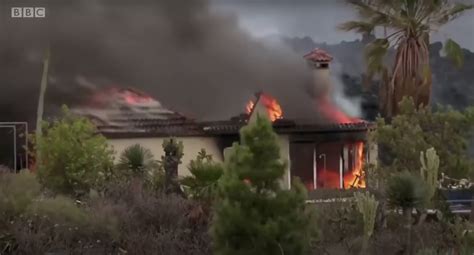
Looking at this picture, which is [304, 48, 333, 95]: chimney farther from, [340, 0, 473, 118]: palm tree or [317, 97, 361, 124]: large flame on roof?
[340, 0, 473, 118]: palm tree

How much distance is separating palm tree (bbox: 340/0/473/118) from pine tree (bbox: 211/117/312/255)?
6853 millimetres

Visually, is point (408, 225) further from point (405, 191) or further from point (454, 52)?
point (454, 52)

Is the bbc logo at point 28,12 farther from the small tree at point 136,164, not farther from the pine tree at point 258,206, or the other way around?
the pine tree at point 258,206

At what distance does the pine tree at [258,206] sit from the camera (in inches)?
385

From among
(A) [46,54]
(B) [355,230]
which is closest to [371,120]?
(B) [355,230]

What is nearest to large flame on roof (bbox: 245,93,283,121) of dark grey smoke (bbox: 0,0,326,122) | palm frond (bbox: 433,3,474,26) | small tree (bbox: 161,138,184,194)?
dark grey smoke (bbox: 0,0,326,122)

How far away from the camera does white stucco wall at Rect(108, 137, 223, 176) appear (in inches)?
609

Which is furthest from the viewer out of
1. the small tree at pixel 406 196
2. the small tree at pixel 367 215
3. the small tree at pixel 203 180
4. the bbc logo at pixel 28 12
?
the bbc logo at pixel 28 12

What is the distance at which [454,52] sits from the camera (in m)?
16.3

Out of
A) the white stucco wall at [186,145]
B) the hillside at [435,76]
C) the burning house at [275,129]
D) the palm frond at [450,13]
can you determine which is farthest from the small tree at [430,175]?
the palm frond at [450,13]

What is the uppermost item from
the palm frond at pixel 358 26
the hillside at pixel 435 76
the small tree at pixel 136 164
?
the palm frond at pixel 358 26

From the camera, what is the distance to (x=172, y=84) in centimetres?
1589

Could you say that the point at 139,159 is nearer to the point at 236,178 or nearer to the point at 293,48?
the point at 293,48

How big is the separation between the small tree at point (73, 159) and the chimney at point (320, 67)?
380 cm
